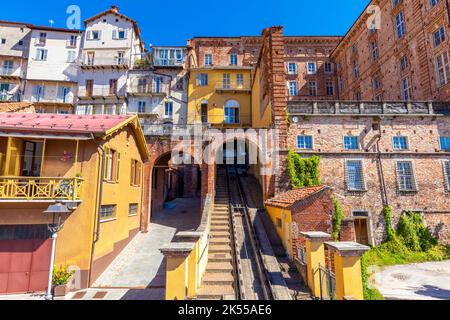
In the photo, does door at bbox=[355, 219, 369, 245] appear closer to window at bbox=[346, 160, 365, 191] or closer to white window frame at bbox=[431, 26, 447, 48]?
window at bbox=[346, 160, 365, 191]

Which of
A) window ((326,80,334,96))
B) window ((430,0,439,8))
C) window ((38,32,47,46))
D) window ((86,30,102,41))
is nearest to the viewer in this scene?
window ((430,0,439,8))

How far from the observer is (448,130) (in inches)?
688

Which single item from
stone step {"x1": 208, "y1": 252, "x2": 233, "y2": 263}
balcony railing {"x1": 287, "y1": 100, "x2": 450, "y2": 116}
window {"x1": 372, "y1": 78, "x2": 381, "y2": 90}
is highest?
window {"x1": 372, "y1": 78, "x2": 381, "y2": 90}

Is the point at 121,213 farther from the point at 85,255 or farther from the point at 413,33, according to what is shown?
the point at 413,33

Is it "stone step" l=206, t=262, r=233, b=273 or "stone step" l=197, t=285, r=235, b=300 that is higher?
"stone step" l=206, t=262, r=233, b=273

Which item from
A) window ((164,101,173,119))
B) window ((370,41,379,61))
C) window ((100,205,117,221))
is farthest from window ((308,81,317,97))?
window ((100,205,117,221))

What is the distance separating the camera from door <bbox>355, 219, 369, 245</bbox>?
17.0 meters

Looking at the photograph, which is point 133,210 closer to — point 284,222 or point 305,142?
point 284,222

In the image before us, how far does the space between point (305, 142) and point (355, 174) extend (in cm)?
418

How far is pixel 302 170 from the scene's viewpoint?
16.8 m

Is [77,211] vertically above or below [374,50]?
below

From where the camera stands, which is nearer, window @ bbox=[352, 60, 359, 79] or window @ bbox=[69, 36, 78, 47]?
window @ bbox=[352, 60, 359, 79]

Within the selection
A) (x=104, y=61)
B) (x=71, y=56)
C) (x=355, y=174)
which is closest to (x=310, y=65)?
(x=355, y=174)
